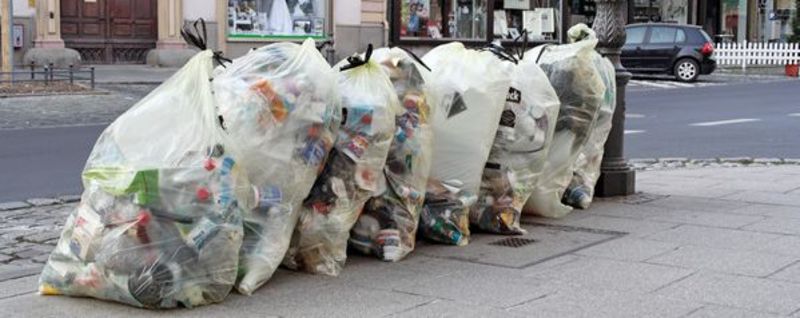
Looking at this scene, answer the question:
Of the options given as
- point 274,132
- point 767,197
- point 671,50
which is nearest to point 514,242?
point 274,132

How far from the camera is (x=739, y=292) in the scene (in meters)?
5.19

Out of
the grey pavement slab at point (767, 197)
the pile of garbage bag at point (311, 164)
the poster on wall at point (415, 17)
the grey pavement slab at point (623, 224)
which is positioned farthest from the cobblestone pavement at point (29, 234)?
the poster on wall at point (415, 17)

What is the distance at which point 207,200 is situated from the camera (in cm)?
477

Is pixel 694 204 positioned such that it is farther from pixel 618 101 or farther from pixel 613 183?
pixel 618 101

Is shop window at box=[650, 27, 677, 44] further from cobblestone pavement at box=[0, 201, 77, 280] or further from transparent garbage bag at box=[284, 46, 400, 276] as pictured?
transparent garbage bag at box=[284, 46, 400, 276]

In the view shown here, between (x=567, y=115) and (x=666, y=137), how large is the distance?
735 cm

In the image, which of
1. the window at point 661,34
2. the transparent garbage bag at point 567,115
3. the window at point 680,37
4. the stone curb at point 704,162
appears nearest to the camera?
the transparent garbage bag at point 567,115

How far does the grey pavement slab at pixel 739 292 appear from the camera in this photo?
4.95m

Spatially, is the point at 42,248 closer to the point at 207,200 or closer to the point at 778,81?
the point at 207,200

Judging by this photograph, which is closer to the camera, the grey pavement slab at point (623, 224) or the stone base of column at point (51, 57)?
the grey pavement slab at point (623, 224)

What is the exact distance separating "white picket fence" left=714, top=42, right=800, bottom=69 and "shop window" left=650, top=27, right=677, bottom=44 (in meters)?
7.55

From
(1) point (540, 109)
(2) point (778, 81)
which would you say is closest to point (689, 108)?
(2) point (778, 81)

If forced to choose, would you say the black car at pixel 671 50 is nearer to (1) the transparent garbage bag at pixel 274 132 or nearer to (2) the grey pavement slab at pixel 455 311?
→ (1) the transparent garbage bag at pixel 274 132

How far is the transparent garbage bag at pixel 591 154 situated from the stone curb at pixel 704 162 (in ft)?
9.88
